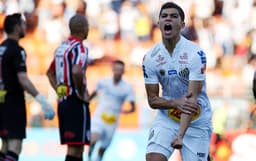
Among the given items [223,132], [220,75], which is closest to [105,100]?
[223,132]

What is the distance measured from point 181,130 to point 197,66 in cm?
52

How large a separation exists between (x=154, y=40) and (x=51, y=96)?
4.02 metres

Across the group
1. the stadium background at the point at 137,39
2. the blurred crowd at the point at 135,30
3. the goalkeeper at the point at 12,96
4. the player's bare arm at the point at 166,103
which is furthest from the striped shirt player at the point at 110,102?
the player's bare arm at the point at 166,103

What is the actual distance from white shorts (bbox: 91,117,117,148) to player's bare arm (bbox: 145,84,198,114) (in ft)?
19.5

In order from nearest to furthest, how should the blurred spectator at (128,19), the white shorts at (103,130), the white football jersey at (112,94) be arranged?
the white shorts at (103,130) → the white football jersey at (112,94) → the blurred spectator at (128,19)

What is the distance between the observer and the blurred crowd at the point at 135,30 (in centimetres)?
1767

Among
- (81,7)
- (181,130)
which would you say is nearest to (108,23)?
(81,7)

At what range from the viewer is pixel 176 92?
233 inches

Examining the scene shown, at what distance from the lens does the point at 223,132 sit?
12.1 m

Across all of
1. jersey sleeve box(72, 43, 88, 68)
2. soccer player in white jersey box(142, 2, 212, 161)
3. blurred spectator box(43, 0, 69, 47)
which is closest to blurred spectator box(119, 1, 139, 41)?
blurred spectator box(43, 0, 69, 47)

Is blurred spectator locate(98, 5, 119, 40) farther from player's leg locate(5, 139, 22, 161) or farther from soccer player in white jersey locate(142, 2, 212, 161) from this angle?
soccer player in white jersey locate(142, 2, 212, 161)

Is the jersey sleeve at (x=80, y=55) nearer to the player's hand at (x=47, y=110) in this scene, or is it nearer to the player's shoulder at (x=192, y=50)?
the player's hand at (x=47, y=110)

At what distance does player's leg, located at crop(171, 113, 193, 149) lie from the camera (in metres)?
5.45

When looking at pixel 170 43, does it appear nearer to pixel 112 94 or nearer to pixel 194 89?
pixel 194 89
